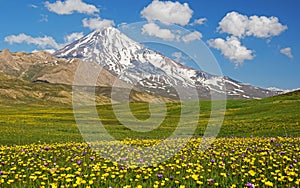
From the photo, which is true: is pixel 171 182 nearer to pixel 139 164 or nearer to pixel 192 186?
pixel 192 186

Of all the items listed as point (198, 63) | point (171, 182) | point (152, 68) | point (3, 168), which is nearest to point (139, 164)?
point (171, 182)

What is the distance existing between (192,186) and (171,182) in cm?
51

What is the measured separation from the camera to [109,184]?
7.35 metres

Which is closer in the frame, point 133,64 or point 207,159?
point 207,159

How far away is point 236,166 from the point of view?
870 cm

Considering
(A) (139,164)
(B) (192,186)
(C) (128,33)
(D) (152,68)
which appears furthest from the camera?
(D) (152,68)

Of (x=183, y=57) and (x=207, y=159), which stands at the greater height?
(x=183, y=57)

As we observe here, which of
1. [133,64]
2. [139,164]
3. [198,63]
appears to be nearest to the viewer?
[139,164]

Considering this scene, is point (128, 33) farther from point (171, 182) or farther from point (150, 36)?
point (171, 182)

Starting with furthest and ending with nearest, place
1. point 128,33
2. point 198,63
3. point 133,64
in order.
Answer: point 133,64, point 128,33, point 198,63

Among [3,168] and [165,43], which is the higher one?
[165,43]

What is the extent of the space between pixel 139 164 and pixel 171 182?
2385mm

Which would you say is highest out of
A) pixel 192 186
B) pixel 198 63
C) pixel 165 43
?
pixel 165 43

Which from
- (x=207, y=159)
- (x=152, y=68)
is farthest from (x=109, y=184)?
(x=152, y=68)
